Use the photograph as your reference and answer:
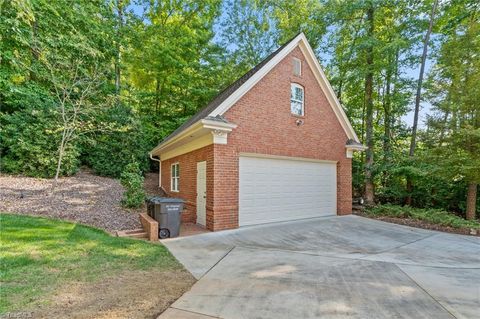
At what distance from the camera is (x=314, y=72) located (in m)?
10.7

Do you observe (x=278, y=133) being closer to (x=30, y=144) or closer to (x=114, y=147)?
(x=114, y=147)

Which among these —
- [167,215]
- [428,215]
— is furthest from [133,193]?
[428,215]

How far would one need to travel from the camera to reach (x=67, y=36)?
1345 cm

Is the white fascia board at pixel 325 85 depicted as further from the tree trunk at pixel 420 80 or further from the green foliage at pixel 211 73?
the tree trunk at pixel 420 80

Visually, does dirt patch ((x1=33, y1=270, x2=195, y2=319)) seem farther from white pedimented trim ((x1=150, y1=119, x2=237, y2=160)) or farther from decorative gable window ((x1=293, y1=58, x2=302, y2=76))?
decorative gable window ((x1=293, y1=58, x2=302, y2=76))

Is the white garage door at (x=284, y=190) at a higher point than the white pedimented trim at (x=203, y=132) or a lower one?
lower

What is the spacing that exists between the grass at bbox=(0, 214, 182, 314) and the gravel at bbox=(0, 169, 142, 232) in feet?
2.51

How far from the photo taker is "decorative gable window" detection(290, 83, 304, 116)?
392 inches

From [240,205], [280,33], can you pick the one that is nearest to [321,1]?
[280,33]

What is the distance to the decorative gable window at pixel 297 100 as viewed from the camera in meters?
9.97

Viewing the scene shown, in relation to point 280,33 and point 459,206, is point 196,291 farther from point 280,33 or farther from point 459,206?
point 280,33

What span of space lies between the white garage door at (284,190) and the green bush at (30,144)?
8959mm

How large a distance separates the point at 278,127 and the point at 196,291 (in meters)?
6.68

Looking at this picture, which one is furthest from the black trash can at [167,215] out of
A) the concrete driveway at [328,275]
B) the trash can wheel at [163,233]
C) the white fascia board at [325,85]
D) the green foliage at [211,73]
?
the white fascia board at [325,85]
